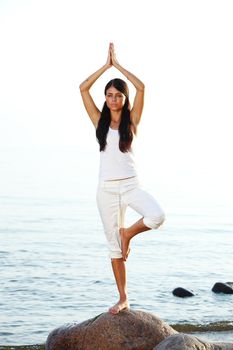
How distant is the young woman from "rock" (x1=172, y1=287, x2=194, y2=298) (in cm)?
1137

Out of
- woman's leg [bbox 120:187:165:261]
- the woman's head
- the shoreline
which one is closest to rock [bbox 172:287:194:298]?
the shoreline

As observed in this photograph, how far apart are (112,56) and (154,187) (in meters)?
54.3

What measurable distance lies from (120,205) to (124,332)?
174cm

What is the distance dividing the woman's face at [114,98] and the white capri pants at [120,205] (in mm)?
858

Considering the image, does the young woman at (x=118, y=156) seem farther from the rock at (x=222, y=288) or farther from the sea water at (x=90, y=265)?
the rock at (x=222, y=288)

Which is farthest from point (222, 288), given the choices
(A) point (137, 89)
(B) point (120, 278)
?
(A) point (137, 89)

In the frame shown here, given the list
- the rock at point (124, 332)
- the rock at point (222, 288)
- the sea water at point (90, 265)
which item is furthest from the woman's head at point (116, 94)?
the rock at point (222, 288)

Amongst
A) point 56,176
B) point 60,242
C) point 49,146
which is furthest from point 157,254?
point 49,146

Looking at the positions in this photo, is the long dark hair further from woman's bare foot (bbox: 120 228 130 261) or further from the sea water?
the sea water

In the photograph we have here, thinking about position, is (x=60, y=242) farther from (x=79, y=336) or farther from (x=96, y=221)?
(x=79, y=336)

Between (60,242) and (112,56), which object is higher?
(112,56)

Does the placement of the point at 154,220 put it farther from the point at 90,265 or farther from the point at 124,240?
the point at 90,265

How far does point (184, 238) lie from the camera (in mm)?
34719

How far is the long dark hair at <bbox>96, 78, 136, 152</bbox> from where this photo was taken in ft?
30.3
